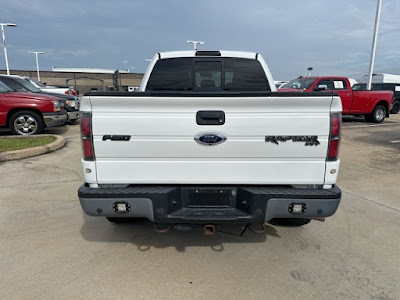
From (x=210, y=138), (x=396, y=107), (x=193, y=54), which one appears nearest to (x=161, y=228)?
(x=210, y=138)

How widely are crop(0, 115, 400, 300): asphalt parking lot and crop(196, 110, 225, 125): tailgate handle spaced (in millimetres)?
1396

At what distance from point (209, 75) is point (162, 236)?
2279mm

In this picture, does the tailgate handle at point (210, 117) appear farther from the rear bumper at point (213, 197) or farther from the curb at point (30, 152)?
the curb at point (30, 152)

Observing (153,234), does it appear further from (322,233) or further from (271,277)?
(322,233)

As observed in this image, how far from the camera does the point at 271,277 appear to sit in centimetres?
258

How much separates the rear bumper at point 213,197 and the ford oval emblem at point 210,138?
41 centimetres

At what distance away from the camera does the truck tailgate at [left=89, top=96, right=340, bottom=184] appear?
→ 2.36 metres

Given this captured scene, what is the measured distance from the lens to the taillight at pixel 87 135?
7.82 feet

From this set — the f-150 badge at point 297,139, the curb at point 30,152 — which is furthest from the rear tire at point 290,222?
the curb at point 30,152

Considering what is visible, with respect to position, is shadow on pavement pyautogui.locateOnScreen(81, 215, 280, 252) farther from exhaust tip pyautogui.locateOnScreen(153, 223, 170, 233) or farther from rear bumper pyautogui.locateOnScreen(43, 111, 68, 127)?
rear bumper pyautogui.locateOnScreen(43, 111, 68, 127)

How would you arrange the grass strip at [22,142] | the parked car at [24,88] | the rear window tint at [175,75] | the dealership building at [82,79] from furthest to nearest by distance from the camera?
the dealership building at [82,79] < the parked car at [24,88] < the grass strip at [22,142] < the rear window tint at [175,75]

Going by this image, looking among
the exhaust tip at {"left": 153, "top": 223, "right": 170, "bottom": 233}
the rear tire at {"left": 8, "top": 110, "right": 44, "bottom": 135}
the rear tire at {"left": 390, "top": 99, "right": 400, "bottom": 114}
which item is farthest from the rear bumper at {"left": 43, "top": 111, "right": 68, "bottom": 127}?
the rear tire at {"left": 390, "top": 99, "right": 400, "bottom": 114}

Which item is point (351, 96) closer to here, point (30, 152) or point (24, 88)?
point (30, 152)

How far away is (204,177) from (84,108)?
1178 mm
